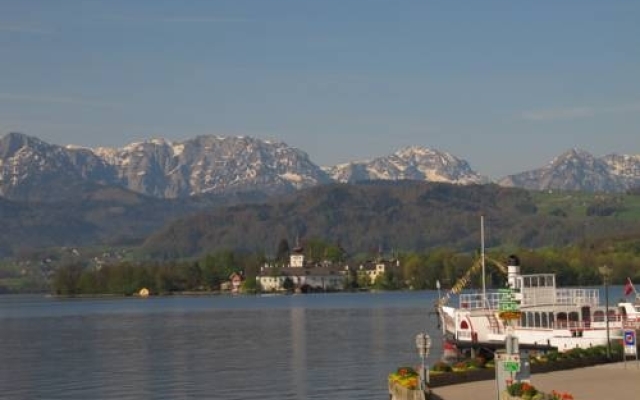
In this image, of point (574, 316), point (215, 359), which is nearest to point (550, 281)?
point (574, 316)

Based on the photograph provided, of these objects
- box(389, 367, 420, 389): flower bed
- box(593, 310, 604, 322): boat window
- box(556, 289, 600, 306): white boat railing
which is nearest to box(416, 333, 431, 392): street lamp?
box(389, 367, 420, 389): flower bed

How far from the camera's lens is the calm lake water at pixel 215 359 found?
80.5 m

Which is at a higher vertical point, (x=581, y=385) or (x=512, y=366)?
(x=512, y=366)

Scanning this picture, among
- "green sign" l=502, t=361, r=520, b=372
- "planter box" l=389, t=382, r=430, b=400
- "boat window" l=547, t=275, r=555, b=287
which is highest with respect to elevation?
"boat window" l=547, t=275, r=555, b=287

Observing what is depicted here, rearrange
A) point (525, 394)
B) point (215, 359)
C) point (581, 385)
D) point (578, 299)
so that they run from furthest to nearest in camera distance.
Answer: point (215, 359)
point (578, 299)
point (581, 385)
point (525, 394)

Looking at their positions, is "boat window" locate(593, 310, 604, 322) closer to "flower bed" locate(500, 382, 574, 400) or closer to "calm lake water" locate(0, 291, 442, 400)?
"calm lake water" locate(0, 291, 442, 400)

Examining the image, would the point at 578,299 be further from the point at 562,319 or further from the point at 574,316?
the point at 562,319

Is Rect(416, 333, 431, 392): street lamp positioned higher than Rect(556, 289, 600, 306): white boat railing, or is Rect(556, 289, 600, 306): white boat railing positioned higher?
Rect(556, 289, 600, 306): white boat railing

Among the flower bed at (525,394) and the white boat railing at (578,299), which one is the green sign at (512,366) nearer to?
the flower bed at (525,394)

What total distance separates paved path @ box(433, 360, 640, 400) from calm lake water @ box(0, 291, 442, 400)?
11.8 metres

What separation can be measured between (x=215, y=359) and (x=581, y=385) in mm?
51295

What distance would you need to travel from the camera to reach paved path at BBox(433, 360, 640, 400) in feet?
178

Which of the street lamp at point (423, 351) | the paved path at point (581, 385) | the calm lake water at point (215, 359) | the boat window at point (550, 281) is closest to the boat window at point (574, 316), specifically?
the boat window at point (550, 281)

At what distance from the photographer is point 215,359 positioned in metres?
105
